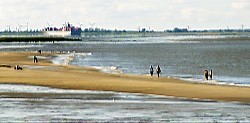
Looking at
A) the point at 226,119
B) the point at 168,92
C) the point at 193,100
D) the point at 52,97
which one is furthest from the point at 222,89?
the point at 226,119

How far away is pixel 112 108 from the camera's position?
113ft

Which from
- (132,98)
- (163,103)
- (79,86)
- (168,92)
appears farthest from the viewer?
(79,86)

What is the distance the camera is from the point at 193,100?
3859 cm

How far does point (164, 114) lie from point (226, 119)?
10.6ft

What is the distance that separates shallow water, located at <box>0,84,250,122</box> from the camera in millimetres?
30328

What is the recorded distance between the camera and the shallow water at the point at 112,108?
30.3 m

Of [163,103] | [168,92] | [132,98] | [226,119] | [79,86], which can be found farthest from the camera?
[79,86]

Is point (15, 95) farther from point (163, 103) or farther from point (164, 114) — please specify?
point (164, 114)

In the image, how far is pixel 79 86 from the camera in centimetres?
4828

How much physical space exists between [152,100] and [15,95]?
858cm

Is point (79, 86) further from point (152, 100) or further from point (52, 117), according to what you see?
point (52, 117)

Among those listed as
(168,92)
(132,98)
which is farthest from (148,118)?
(168,92)

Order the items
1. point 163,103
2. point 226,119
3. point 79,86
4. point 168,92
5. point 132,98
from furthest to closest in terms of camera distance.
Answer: point 79,86
point 168,92
point 132,98
point 163,103
point 226,119

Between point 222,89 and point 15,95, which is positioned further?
point 222,89
